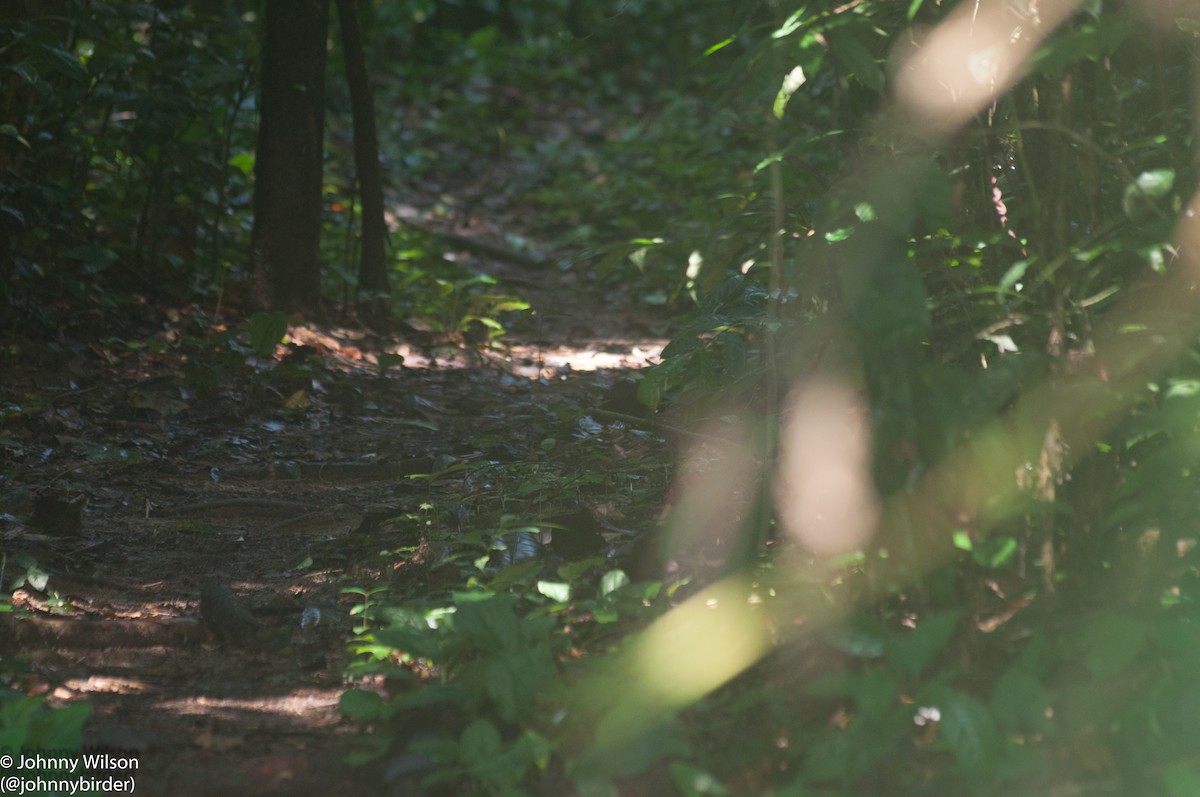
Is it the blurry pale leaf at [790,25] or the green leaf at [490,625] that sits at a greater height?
the blurry pale leaf at [790,25]

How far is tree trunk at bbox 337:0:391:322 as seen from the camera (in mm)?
4805

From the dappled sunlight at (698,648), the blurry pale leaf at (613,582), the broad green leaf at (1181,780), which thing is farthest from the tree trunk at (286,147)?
the broad green leaf at (1181,780)

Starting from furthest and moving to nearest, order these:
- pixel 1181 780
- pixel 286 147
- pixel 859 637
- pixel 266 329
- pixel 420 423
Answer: pixel 286 147 < pixel 266 329 < pixel 420 423 < pixel 859 637 < pixel 1181 780

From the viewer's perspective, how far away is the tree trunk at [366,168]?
189 inches

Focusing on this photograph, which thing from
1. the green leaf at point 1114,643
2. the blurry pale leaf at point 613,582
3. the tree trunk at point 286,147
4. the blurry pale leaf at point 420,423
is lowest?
the green leaf at point 1114,643

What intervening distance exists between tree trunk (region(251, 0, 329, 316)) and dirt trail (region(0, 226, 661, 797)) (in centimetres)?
36

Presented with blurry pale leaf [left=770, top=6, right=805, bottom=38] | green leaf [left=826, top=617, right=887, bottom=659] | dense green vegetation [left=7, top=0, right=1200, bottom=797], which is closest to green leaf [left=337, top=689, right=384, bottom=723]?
dense green vegetation [left=7, top=0, right=1200, bottom=797]

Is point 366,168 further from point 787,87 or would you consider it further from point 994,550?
point 994,550

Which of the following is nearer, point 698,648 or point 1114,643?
point 1114,643

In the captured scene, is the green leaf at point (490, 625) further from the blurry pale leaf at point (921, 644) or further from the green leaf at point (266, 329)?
the green leaf at point (266, 329)

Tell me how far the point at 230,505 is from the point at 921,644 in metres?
2.36

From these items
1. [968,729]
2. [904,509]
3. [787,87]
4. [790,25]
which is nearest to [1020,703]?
[968,729]

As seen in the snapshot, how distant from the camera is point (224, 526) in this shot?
10.3ft

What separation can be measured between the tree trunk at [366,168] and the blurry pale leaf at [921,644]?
A: 155 inches
